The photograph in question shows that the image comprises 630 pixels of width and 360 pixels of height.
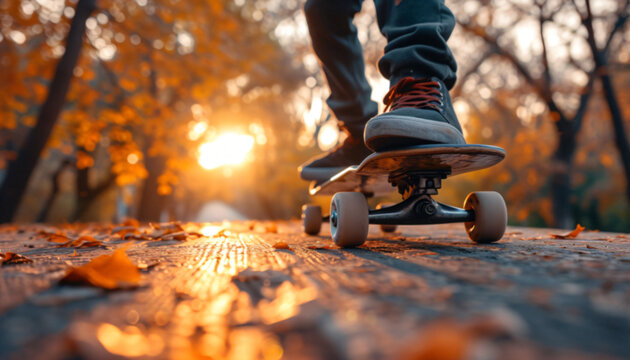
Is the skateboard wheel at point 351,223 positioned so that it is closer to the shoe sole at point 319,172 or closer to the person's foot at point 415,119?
the person's foot at point 415,119

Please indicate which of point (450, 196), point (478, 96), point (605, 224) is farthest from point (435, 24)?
point (605, 224)

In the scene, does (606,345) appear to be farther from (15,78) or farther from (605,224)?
(605,224)

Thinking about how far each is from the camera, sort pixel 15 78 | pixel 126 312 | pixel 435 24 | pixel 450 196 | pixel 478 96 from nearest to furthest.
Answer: pixel 126 312 < pixel 435 24 < pixel 15 78 < pixel 478 96 < pixel 450 196

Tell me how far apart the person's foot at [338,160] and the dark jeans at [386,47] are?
8 centimetres

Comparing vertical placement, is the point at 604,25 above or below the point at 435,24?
above

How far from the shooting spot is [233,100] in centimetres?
745

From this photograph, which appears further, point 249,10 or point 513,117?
point 513,117

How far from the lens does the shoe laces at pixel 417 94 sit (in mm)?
1358

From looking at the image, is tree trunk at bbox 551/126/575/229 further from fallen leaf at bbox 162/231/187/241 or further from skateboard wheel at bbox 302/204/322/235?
fallen leaf at bbox 162/231/187/241

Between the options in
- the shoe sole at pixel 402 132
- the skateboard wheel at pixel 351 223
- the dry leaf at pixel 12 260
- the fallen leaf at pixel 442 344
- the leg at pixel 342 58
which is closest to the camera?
the fallen leaf at pixel 442 344

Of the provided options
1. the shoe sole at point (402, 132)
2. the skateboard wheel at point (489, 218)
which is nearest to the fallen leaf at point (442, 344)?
the shoe sole at point (402, 132)

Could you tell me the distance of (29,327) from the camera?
429mm

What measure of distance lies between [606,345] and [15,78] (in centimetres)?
598

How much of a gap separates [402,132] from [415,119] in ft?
0.29
